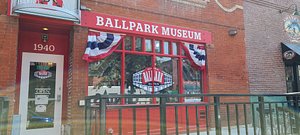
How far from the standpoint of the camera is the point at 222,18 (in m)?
8.12

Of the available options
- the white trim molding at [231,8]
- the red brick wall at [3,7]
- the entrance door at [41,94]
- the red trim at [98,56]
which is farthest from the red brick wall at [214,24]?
the red brick wall at [3,7]

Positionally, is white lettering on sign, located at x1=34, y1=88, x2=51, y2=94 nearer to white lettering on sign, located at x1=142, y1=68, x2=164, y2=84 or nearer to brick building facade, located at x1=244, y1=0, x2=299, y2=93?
white lettering on sign, located at x1=142, y1=68, x2=164, y2=84

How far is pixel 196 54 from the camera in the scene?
7336mm

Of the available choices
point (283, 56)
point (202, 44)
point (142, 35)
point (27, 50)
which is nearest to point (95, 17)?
point (142, 35)

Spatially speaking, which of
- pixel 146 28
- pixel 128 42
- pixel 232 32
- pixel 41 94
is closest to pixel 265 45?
pixel 232 32

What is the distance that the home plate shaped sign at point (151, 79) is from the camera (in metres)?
6.44

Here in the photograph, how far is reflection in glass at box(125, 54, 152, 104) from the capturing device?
630 cm

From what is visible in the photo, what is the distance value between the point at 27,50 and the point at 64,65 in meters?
0.88

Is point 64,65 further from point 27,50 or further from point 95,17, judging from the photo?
point 95,17

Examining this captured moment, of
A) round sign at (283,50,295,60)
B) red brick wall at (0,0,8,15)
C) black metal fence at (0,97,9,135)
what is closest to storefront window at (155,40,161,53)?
red brick wall at (0,0,8,15)

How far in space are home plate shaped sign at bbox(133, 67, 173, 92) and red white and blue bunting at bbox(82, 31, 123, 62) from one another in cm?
93

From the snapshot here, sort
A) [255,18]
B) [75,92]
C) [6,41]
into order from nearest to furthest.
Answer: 1. [6,41]
2. [75,92]
3. [255,18]

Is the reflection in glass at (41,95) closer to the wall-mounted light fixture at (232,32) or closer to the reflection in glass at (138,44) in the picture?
the reflection in glass at (138,44)

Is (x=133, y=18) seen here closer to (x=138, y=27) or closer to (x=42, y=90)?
(x=138, y=27)
